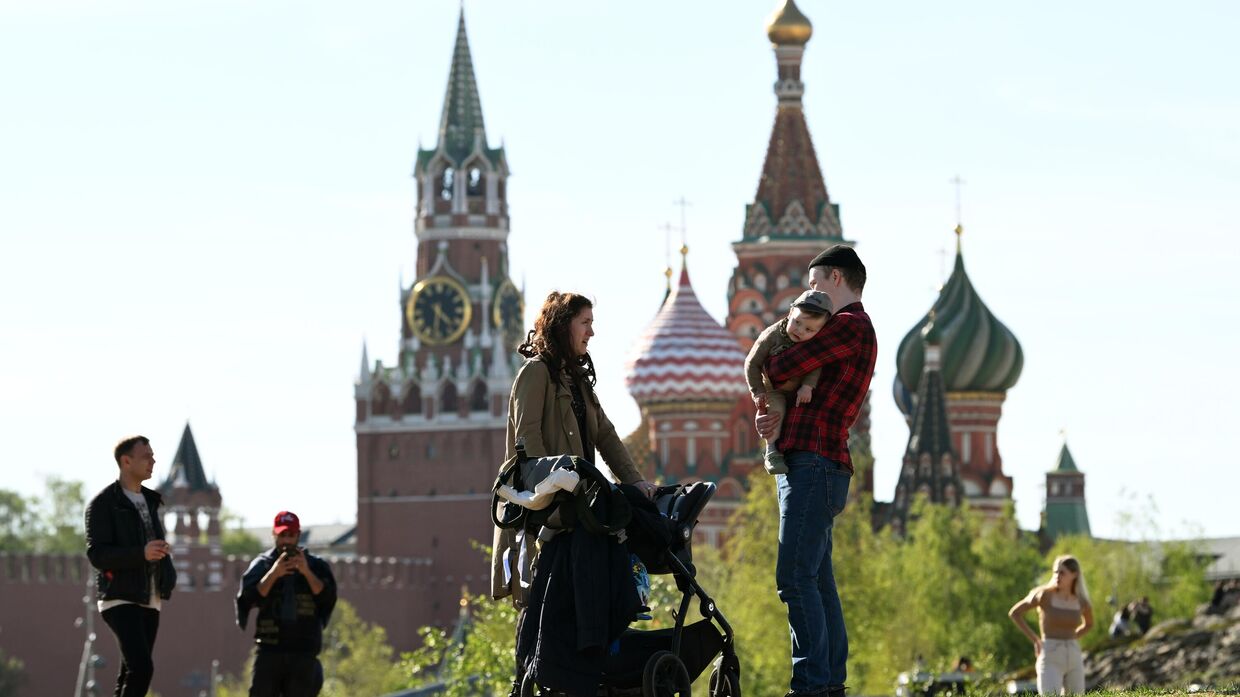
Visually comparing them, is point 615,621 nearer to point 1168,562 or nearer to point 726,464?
point 1168,562

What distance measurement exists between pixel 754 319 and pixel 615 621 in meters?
79.0

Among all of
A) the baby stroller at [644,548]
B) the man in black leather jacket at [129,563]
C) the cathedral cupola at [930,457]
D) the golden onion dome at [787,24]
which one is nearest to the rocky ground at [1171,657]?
the man in black leather jacket at [129,563]

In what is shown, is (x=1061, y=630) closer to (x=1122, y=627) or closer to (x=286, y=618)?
(x=286, y=618)

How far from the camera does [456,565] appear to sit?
10425 centimetres

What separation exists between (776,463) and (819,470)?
6.3 inches

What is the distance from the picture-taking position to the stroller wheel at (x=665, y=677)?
1020 cm

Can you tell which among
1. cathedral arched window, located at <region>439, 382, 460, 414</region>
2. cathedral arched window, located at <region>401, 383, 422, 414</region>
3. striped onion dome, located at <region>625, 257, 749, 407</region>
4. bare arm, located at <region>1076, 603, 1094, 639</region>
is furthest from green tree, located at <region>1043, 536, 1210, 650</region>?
bare arm, located at <region>1076, 603, 1094, 639</region>

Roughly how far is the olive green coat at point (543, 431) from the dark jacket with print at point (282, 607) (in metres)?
2.54

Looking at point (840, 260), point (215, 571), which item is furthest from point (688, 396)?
point (840, 260)

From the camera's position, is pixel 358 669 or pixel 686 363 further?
pixel 686 363

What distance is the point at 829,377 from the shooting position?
35.6ft

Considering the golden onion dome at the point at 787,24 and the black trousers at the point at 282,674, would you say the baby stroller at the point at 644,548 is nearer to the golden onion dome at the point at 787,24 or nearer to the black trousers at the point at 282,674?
the black trousers at the point at 282,674

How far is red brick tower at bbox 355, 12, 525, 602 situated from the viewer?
107 m

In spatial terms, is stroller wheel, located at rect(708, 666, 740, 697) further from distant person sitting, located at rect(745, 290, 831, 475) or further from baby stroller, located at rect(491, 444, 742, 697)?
distant person sitting, located at rect(745, 290, 831, 475)
